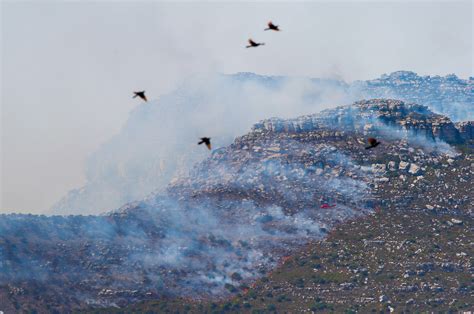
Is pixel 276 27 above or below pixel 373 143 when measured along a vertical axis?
above

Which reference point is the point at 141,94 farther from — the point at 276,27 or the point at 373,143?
the point at 373,143

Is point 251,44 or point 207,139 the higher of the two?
point 251,44

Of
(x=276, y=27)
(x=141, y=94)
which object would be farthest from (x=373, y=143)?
(x=141, y=94)

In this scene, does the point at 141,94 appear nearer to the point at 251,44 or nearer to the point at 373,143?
the point at 251,44

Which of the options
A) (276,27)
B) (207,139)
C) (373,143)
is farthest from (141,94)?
(373,143)

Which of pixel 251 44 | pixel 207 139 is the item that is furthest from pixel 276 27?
pixel 207 139

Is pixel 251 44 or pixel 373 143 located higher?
pixel 251 44

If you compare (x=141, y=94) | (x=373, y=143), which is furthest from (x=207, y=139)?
(x=373, y=143)
